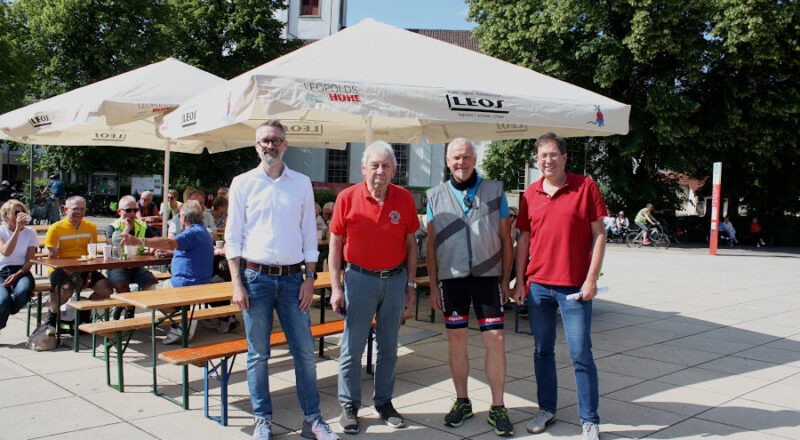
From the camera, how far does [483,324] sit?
13.7ft

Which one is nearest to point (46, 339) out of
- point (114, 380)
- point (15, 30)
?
point (114, 380)

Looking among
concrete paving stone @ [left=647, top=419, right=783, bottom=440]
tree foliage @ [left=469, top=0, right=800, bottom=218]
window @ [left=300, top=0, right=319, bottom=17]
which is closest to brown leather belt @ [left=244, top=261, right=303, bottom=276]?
concrete paving stone @ [left=647, top=419, right=783, bottom=440]

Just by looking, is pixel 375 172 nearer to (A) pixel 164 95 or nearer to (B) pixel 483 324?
(B) pixel 483 324

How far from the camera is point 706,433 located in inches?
166

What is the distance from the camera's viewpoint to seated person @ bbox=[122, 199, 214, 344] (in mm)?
6051

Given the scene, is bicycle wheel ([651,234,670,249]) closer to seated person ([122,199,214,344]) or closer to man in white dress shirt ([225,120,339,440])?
seated person ([122,199,214,344])

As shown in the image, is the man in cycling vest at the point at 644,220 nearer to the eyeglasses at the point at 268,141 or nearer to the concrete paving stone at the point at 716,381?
the concrete paving stone at the point at 716,381

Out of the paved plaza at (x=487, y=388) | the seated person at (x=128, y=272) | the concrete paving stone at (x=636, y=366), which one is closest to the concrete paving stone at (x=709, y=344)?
the paved plaza at (x=487, y=388)

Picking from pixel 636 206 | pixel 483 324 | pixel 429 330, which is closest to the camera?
pixel 483 324

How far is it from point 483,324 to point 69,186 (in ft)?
108

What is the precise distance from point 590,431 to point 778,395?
216 cm

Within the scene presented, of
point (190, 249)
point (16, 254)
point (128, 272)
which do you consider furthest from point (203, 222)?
point (16, 254)

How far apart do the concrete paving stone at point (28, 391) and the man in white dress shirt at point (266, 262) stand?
177cm

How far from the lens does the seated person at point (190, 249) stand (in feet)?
19.9
